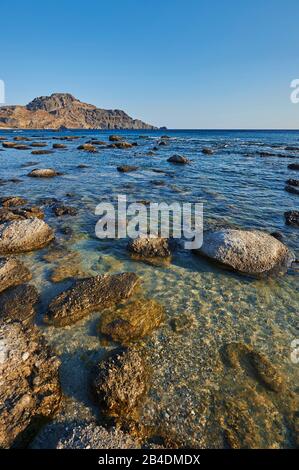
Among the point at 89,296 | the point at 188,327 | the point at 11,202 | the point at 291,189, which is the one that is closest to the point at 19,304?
the point at 89,296

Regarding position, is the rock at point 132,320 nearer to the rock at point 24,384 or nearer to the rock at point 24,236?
the rock at point 24,384

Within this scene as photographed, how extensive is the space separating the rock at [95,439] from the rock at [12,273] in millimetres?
4358

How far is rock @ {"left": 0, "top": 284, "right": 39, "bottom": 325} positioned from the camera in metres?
5.79

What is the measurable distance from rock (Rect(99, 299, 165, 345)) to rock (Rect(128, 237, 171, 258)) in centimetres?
229

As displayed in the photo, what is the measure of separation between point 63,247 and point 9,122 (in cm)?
20302

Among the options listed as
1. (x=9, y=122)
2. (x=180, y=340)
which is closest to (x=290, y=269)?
(x=180, y=340)

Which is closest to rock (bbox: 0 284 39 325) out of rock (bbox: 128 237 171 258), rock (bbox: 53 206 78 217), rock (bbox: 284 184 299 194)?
rock (bbox: 128 237 171 258)

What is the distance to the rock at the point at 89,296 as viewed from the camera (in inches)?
231

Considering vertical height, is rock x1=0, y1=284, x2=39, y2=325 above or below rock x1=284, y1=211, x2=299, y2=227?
below

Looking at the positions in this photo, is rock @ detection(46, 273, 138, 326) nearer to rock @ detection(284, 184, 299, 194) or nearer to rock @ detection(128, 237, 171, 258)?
rock @ detection(128, 237, 171, 258)

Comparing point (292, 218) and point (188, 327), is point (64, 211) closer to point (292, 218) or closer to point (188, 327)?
point (188, 327)

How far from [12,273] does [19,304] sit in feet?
4.46

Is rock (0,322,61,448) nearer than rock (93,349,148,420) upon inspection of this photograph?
Yes

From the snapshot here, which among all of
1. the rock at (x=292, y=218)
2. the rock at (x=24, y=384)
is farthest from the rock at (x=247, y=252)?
the rock at (x=24, y=384)
